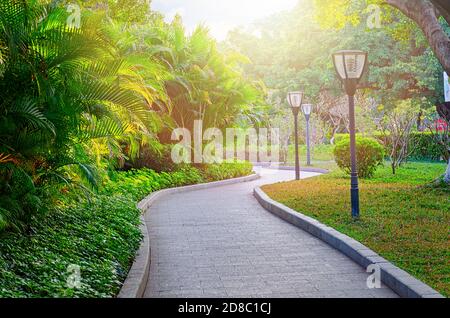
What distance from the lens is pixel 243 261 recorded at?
21.3 feet

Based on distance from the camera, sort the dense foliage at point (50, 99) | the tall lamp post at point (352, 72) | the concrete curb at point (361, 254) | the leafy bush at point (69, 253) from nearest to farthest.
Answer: the leafy bush at point (69, 253) < the concrete curb at point (361, 254) < the dense foliage at point (50, 99) < the tall lamp post at point (352, 72)

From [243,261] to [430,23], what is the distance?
281 inches

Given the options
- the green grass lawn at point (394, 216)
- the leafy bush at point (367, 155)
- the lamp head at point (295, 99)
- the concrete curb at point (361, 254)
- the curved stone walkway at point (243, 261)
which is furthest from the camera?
the lamp head at point (295, 99)

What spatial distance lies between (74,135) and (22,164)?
821 millimetres

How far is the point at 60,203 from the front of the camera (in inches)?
290

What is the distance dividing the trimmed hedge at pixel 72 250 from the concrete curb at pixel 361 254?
2.55 m

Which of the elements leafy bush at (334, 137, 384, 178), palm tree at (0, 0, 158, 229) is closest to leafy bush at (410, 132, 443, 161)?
leafy bush at (334, 137, 384, 178)

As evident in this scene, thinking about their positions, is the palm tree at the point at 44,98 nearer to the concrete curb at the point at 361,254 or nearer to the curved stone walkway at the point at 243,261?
the curved stone walkway at the point at 243,261

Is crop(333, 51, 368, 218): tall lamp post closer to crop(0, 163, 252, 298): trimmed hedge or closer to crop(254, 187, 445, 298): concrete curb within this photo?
crop(254, 187, 445, 298): concrete curb

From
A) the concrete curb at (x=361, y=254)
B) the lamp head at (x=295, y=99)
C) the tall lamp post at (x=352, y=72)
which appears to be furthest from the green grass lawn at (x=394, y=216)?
the lamp head at (x=295, y=99)

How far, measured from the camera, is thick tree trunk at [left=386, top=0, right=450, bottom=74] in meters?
10.8

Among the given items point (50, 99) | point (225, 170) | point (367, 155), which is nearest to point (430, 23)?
point (367, 155)

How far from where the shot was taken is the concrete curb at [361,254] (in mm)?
4789
